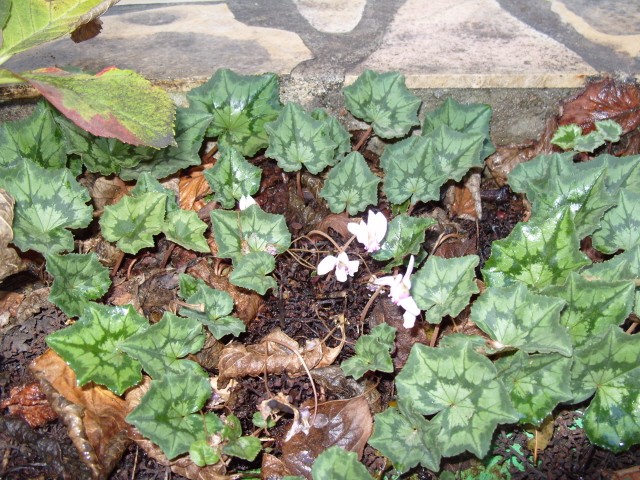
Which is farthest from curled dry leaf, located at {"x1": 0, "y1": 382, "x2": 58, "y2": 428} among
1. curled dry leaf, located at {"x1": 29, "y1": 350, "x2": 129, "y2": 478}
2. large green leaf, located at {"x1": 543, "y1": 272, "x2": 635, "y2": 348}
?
large green leaf, located at {"x1": 543, "y1": 272, "x2": 635, "y2": 348}

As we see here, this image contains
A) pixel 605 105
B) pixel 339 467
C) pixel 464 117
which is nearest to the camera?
pixel 339 467

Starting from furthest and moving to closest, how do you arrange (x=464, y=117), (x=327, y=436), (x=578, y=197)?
(x=464, y=117) < (x=578, y=197) < (x=327, y=436)

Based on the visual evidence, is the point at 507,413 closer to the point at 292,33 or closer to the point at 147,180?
the point at 147,180

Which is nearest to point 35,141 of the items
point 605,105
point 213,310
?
point 213,310

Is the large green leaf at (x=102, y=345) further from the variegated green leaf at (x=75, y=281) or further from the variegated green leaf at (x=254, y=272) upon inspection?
the variegated green leaf at (x=254, y=272)

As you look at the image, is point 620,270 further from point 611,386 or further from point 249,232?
point 249,232

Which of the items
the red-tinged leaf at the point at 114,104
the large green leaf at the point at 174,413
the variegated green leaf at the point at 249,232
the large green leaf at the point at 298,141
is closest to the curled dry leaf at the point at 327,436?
the large green leaf at the point at 174,413
